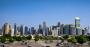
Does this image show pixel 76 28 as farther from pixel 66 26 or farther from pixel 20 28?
pixel 20 28

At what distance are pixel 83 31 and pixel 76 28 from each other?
3.32 metres

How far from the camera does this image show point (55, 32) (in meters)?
65.1

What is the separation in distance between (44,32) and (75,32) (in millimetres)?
8861

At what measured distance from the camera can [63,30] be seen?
67062 mm

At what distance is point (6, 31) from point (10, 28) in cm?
134

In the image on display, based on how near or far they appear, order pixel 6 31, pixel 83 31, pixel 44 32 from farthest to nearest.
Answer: pixel 83 31, pixel 44 32, pixel 6 31

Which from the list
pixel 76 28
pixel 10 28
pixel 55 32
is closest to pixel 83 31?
pixel 76 28

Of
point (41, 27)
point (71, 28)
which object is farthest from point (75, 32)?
point (41, 27)

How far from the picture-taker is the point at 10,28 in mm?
54438

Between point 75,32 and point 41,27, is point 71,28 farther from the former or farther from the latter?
point 41,27

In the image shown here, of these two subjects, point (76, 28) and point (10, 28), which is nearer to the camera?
point (10, 28)

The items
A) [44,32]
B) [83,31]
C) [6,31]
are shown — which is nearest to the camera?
[6,31]

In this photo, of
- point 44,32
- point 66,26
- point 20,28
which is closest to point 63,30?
point 66,26

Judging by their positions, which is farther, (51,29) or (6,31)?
(51,29)
